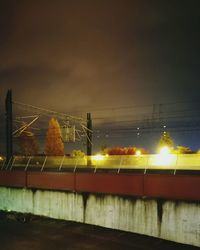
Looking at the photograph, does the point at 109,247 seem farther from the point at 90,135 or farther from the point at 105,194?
the point at 90,135

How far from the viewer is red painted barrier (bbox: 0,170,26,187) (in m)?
32.9

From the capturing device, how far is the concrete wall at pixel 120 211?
870 inches

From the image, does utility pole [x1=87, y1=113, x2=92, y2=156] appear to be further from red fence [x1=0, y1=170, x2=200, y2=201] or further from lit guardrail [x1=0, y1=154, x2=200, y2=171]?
red fence [x1=0, y1=170, x2=200, y2=201]

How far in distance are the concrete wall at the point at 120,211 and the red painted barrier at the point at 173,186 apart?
43 cm

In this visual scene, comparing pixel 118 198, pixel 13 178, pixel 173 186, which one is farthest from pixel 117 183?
pixel 13 178

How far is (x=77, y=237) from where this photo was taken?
→ 24.4 meters

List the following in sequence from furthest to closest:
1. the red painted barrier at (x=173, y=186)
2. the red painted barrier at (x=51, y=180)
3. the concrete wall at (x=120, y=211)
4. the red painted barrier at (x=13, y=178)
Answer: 1. the red painted barrier at (x=13, y=178)
2. the red painted barrier at (x=51, y=180)
3. the red painted barrier at (x=173, y=186)
4. the concrete wall at (x=120, y=211)

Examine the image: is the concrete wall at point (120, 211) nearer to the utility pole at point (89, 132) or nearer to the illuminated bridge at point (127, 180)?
the illuminated bridge at point (127, 180)

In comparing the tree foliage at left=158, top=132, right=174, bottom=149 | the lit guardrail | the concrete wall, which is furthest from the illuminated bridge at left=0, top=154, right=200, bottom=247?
the tree foliage at left=158, top=132, right=174, bottom=149

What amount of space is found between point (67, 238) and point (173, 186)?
23.2ft

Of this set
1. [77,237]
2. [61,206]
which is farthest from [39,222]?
[77,237]

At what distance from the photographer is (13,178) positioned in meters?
33.9

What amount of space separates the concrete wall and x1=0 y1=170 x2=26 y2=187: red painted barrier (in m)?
0.56

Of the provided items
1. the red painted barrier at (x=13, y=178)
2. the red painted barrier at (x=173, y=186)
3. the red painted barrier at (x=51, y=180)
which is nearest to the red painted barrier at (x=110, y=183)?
the red painted barrier at (x=173, y=186)
